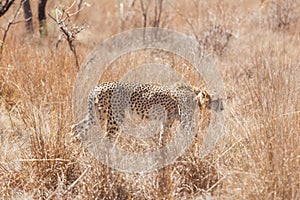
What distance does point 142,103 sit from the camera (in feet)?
9.78

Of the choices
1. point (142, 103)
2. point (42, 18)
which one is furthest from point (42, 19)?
point (142, 103)

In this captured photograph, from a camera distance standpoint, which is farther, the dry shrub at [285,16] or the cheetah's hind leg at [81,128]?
the dry shrub at [285,16]

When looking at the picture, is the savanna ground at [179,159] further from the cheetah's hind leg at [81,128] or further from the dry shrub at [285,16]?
the dry shrub at [285,16]

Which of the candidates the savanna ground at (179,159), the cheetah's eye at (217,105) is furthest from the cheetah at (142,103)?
the savanna ground at (179,159)

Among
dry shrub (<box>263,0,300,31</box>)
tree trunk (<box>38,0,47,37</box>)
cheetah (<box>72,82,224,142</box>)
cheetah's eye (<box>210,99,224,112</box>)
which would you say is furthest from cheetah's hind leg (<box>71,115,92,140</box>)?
dry shrub (<box>263,0,300,31</box>)

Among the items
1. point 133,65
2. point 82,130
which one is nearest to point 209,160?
point 82,130

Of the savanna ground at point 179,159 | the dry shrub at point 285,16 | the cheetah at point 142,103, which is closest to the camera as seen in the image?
the savanna ground at point 179,159

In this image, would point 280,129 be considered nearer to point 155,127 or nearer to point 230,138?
point 230,138

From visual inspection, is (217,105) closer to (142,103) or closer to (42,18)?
(142,103)

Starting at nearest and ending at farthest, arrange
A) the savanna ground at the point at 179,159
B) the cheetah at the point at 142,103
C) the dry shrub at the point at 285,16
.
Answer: the savanna ground at the point at 179,159, the cheetah at the point at 142,103, the dry shrub at the point at 285,16

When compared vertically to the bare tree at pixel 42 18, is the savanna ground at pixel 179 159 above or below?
below

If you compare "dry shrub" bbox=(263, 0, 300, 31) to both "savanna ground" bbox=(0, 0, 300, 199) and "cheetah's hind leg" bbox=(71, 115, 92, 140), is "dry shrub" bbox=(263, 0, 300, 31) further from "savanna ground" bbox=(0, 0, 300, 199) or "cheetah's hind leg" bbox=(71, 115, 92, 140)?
"cheetah's hind leg" bbox=(71, 115, 92, 140)

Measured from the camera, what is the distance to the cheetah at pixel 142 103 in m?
2.91

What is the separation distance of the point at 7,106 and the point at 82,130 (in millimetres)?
1006
